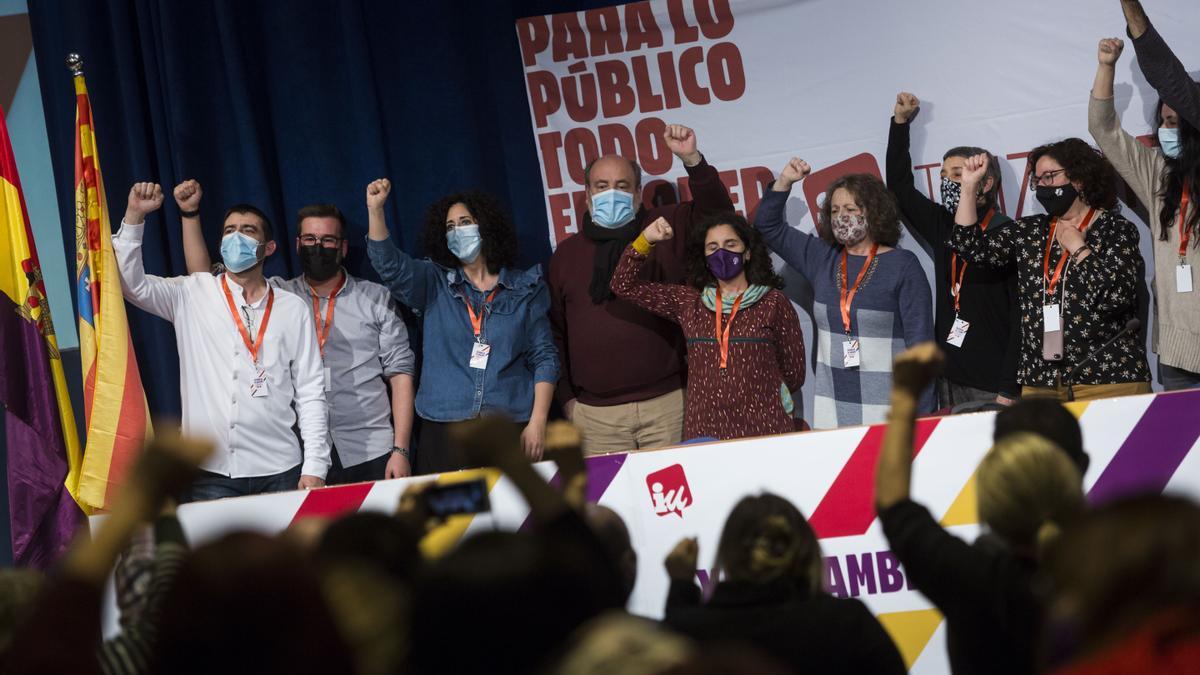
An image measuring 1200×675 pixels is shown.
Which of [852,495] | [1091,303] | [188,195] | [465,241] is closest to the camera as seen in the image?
[852,495]

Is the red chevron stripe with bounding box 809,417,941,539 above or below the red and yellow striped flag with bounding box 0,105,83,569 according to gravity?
below

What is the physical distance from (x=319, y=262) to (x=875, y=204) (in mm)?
2535

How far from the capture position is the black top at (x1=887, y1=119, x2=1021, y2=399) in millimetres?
5105

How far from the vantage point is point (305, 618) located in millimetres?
1442

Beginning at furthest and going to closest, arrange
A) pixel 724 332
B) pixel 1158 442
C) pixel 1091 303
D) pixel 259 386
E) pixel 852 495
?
pixel 259 386, pixel 724 332, pixel 1091 303, pixel 852 495, pixel 1158 442

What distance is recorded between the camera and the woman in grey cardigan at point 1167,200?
4805mm

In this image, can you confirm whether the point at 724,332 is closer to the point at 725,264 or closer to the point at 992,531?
the point at 725,264

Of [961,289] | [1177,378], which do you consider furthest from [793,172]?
[1177,378]

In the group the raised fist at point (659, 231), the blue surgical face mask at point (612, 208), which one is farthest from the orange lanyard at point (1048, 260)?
the blue surgical face mask at point (612, 208)

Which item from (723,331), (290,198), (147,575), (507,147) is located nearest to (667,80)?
(507,147)

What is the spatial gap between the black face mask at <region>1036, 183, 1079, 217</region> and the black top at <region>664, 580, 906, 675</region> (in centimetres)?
318

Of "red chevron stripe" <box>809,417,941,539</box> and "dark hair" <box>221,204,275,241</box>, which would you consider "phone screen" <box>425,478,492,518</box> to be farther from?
"dark hair" <box>221,204,275,241</box>

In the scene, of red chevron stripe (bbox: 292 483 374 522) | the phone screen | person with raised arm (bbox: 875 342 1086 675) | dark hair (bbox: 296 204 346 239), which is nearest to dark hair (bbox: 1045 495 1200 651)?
person with raised arm (bbox: 875 342 1086 675)

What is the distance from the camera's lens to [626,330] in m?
5.39
